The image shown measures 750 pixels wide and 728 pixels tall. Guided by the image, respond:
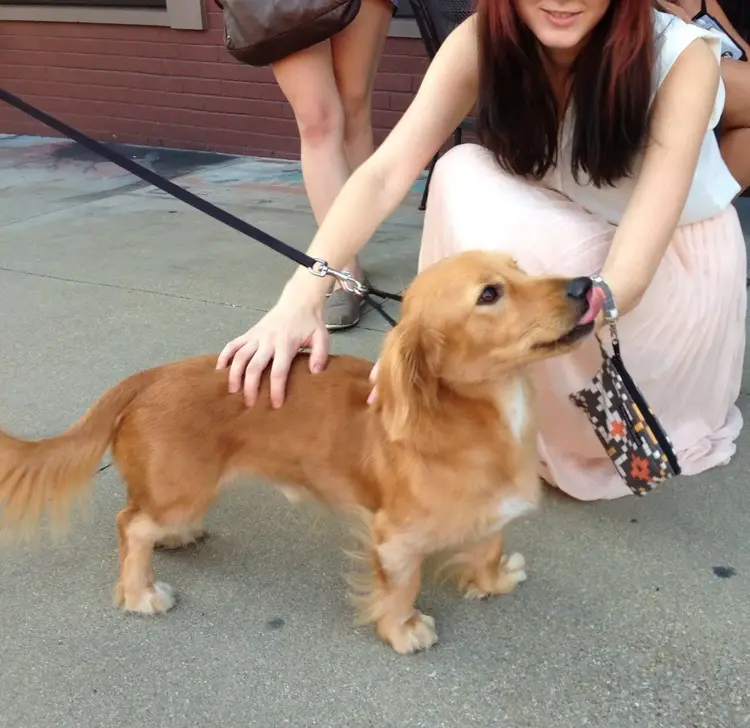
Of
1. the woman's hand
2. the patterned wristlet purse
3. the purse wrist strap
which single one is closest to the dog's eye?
the purse wrist strap

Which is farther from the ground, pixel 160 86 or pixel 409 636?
pixel 409 636

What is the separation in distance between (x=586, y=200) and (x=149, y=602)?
1.74 metres

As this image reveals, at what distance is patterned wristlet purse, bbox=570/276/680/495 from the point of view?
84.4 inches

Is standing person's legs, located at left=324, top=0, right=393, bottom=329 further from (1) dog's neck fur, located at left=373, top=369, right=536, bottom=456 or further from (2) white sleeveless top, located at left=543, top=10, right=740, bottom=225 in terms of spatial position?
(1) dog's neck fur, located at left=373, top=369, right=536, bottom=456

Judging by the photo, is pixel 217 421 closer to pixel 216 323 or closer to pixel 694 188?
pixel 694 188

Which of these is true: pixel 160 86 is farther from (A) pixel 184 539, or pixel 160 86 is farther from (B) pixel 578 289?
(B) pixel 578 289

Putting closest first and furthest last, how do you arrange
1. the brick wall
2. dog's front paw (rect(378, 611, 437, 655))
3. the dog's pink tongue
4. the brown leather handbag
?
the dog's pink tongue → dog's front paw (rect(378, 611, 437, 655)) → the brown leather handbag → the brick wall

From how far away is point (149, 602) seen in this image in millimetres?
2230

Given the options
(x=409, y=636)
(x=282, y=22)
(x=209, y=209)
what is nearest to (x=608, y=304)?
(x=409, y=636)

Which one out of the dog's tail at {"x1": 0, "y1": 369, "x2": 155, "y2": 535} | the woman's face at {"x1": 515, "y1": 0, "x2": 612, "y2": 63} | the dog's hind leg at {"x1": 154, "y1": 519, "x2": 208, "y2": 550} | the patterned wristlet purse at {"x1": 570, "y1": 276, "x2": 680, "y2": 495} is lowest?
the dog's hind leg at {"x1": 154, "y1": 519, "x2": 208, "y2": 550}

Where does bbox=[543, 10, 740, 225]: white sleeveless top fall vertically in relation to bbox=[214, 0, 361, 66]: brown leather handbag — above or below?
below

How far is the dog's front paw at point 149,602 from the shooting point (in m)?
2.23

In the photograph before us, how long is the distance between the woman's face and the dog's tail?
1.39 meters

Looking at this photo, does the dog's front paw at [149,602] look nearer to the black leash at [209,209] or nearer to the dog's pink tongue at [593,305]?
the black leash at [209,209]
